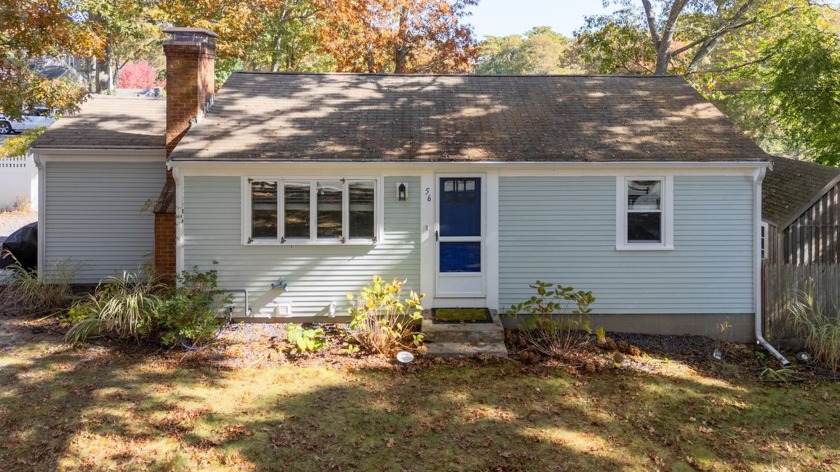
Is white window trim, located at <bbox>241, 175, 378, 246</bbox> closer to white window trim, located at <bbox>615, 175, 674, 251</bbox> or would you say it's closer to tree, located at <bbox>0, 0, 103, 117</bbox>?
white window trim, located at <bbox>615, 175, 674, 251</bbox>

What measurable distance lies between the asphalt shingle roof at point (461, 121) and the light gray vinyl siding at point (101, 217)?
2.43 meters

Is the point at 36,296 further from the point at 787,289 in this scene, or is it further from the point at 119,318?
the point at 787,289

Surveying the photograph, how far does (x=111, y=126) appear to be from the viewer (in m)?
12.7

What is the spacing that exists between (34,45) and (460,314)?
38.9ft

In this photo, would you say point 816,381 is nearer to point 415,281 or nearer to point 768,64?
point 415,281

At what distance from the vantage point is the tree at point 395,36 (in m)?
24.2

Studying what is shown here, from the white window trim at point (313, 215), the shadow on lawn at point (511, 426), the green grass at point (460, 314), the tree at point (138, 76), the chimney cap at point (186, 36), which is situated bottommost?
the shadow on lawn at point (511, 426)

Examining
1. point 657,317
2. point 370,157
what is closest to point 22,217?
point 370,157

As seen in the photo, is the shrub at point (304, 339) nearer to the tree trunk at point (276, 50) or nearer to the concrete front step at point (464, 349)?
the concrete front step at point (464, 349)

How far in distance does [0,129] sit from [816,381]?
3410cm

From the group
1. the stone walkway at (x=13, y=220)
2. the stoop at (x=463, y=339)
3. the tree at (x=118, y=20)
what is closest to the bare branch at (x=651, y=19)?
the stoop at (x=463, y=339)

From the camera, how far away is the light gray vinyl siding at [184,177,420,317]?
973cm

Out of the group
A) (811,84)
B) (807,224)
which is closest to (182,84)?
(807,224)

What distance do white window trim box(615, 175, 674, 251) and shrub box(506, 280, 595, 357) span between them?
1.10 meters
